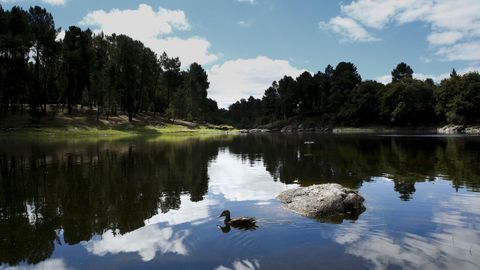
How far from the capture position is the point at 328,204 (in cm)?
1928

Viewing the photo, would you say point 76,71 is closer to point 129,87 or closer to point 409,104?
point 129,87

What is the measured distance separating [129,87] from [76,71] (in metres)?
18.3

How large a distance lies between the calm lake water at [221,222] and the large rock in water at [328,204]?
62cm

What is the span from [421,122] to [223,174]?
459 feet

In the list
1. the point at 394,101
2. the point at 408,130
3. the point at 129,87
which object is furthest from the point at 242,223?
the point at 394,101

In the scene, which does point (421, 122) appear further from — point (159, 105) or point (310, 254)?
point (310, 254)

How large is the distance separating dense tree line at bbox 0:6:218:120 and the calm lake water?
76369mm

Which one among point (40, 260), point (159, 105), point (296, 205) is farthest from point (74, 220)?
point (159, 105)

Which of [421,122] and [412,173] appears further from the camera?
[421,122]

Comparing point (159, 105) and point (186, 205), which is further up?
point (159, 105)

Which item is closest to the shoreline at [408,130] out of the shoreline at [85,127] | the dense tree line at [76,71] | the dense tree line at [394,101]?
the dense tree line at [394,101]

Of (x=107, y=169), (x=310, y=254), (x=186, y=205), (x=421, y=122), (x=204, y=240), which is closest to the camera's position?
(x=310, y=254)

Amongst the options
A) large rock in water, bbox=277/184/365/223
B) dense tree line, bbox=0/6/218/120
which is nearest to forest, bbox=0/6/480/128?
dense tree line, bbox=0/6/218/120

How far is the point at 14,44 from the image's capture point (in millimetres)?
92812
